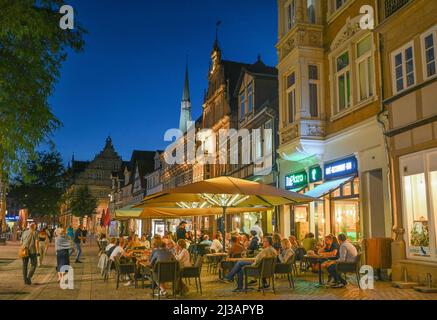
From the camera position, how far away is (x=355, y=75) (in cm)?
1672

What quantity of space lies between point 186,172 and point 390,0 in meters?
38.4

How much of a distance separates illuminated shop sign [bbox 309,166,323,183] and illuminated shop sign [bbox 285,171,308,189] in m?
0.49

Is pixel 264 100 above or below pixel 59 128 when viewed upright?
above

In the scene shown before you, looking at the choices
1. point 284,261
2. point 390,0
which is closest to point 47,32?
point 284,261

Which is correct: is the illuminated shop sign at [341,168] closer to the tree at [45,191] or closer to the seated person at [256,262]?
the seated person at [256,262]

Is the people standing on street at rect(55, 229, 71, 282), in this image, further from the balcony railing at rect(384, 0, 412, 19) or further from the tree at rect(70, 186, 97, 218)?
the tree at rect(70, 186, 97, 218)

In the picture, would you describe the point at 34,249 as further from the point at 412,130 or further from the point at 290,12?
the point at 290,12

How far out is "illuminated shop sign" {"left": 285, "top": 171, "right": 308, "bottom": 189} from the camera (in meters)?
20.2

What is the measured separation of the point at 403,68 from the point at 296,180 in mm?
8707

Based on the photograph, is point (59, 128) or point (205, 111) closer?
point (59, 128)

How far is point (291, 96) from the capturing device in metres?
20.6

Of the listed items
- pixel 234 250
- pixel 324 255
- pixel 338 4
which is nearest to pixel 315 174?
pixel 324 255

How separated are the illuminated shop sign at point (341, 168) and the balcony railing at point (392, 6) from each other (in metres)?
4.95

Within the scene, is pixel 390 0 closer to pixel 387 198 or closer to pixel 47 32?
pixel 387 198
